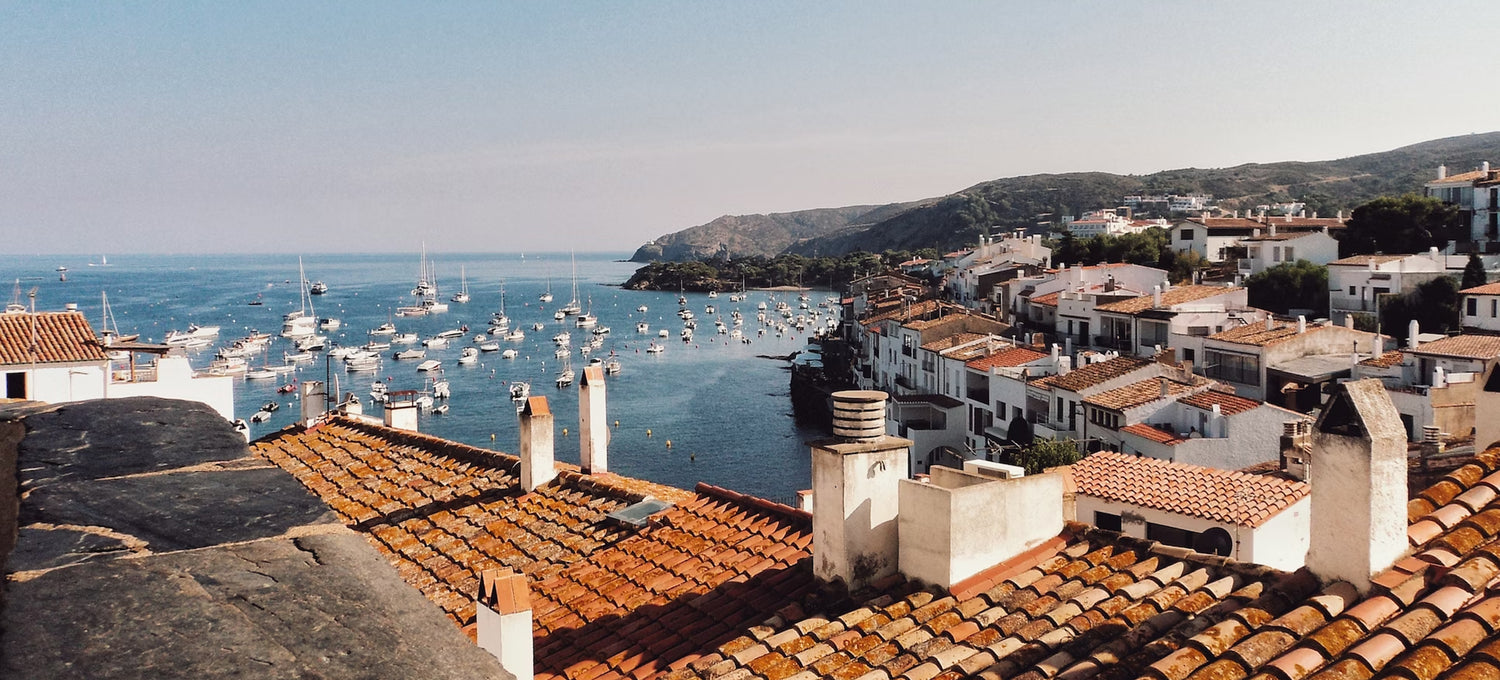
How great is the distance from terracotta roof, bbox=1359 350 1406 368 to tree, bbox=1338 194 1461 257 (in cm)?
2818

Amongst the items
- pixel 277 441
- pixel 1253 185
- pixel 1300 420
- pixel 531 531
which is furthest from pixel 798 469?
pixel 1253 185

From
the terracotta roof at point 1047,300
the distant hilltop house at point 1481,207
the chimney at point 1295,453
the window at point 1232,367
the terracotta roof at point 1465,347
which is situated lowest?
the window at point 1232,367

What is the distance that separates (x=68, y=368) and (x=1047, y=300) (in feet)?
145

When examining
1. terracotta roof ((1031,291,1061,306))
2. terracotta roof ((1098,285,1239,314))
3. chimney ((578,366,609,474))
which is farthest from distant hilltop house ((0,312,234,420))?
terracotta roof ((1031,291,1061,306))

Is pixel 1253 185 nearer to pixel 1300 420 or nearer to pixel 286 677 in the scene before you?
pixel 1300 420

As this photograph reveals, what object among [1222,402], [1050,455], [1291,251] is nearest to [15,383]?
[1050,455]

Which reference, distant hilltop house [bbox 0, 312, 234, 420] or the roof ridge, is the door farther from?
the roof ridge

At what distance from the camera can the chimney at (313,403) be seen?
16.0 metres

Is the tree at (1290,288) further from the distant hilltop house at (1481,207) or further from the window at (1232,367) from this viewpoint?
the window at (1232,367)

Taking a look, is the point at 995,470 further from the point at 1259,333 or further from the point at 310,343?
the point at 310,343

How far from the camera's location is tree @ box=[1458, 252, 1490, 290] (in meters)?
44.2

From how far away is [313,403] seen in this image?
16.1m

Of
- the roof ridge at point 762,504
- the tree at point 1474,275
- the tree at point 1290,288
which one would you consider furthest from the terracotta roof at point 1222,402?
the tree at point 1290,288

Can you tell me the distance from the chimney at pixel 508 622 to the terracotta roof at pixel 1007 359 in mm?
35804
